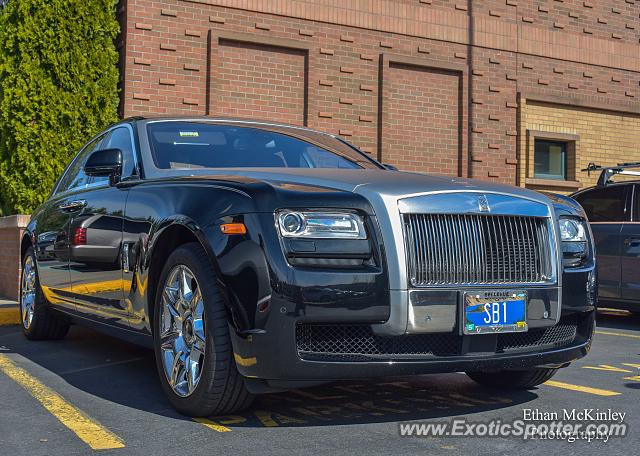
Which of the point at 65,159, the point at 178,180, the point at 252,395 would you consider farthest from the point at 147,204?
the point at 65,159

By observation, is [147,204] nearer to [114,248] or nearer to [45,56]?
[114,248]

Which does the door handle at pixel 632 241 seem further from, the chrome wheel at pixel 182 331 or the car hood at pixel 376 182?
the chrome wheel at pixel 182 331

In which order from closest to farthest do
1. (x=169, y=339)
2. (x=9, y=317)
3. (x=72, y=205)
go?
(x=169, y=339), (x=72, y=205), (x=9, y=317)

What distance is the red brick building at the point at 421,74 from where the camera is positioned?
11.7 m

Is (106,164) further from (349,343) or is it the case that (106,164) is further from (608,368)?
(608,368)

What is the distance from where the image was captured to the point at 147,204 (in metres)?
4.57

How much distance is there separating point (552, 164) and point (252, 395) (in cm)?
1227

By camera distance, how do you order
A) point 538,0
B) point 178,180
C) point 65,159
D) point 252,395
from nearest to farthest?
point 252,395
point 178,180
point 65,159
point 538,0

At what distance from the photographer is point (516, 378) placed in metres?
4.79

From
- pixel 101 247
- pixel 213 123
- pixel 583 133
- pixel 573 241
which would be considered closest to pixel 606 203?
pixel 573 241

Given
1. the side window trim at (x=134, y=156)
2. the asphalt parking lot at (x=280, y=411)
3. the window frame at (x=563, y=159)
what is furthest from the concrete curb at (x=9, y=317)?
the window frame at (x=563, y=159)

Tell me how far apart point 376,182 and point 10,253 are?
7.66 meters

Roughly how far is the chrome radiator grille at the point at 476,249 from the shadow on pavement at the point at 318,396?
75 centimetres

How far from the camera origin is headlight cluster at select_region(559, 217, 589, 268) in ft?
14.1
